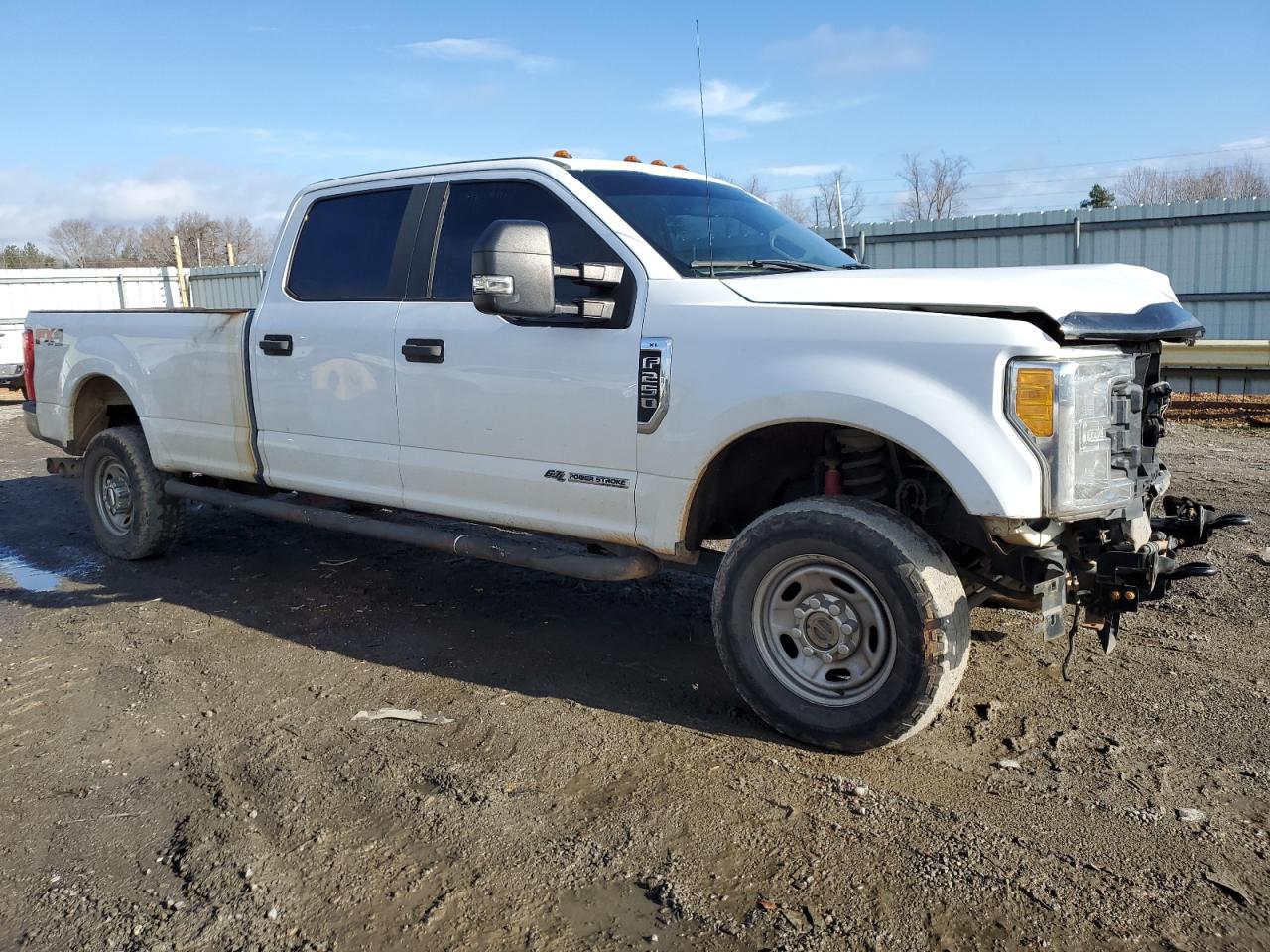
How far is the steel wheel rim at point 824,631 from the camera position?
3672 mm

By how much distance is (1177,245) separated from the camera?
1648 centimetres

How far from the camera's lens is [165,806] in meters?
3.55

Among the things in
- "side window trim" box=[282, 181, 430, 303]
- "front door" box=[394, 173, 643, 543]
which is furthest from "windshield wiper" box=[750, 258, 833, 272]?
"side window trim" box=[282, 181, 430, 303]

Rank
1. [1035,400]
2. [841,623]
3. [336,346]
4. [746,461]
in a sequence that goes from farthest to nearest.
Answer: [336,346]
[746,461]
[841,623]
[1035,400]

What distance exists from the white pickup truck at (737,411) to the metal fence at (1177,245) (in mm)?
11852

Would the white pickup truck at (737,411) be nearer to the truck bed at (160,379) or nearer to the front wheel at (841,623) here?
the front wheel at (841,623)

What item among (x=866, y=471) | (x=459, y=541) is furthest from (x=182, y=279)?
(x=866, y=471)

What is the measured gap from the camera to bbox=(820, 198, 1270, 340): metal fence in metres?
15.9

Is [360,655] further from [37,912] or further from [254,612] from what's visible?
[37,912]

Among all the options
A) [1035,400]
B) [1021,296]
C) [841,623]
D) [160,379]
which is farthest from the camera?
[160,379]

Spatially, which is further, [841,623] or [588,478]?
[588,478]

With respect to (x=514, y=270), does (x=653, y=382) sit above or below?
below

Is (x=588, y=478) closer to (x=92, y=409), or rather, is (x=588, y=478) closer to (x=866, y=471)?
(x=866, y=471)

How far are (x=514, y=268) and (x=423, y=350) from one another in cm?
102
